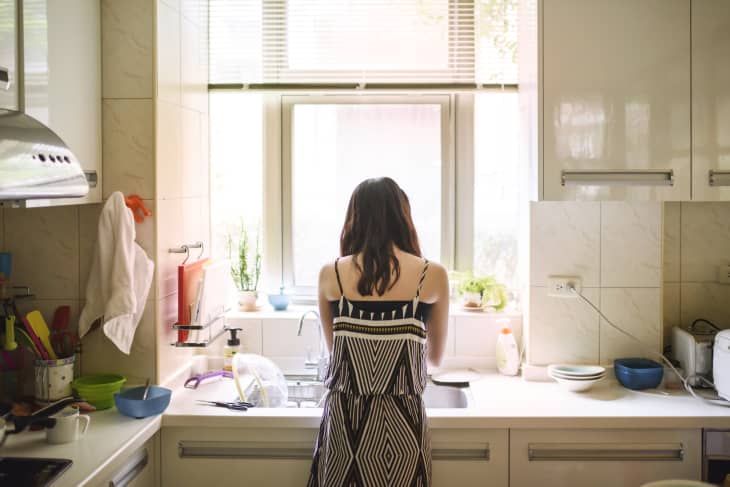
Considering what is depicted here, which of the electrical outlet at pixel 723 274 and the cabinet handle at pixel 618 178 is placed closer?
the cabinet handle at pixel 618 178

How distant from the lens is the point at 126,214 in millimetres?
2500

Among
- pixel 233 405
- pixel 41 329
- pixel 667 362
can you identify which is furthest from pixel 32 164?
pixel 667 362

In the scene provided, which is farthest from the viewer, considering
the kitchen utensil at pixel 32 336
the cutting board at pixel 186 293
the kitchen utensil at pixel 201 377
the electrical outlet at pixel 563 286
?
the electrical outlet at pixel 563 286

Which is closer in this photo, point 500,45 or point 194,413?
point 194,413

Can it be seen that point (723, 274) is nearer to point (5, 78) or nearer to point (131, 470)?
point (131, 470)

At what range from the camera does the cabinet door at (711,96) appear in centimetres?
262

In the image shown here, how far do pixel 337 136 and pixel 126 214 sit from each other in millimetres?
1092

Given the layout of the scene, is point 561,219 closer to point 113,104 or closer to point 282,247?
point 282,247

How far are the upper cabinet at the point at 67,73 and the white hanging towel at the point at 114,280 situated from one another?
12 centimetres

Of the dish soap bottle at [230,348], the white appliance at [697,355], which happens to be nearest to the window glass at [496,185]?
the white appliance at [697,355]

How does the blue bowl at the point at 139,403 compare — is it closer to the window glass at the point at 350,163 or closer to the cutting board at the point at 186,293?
the cutting board at the point at 186,293

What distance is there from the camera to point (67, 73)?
2340 mm

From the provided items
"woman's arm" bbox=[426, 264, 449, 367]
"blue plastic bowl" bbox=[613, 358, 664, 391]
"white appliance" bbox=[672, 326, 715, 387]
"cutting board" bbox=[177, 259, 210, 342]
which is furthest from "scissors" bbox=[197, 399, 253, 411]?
"white appliance" bbox=[672, 326, 715, 387]

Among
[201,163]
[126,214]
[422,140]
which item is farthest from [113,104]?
[422,140]
